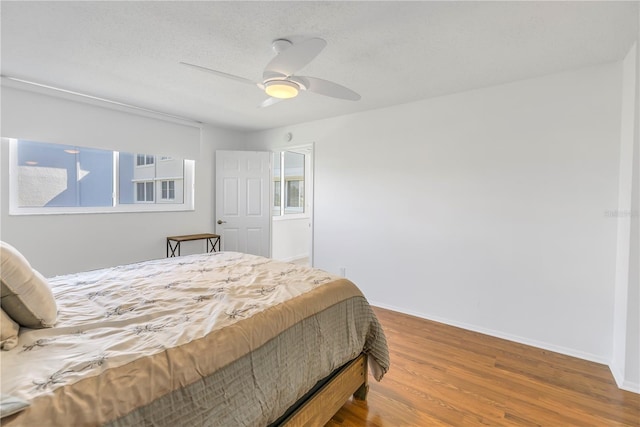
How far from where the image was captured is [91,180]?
342cm

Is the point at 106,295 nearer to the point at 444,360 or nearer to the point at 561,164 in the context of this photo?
the point at 444,360

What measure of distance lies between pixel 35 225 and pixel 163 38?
2379mm

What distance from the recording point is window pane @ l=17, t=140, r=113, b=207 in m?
2.95

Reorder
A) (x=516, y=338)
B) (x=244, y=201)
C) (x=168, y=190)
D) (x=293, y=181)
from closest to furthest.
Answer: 1. (x=516, y=338)
2. (x=168, y=190)
3. (x=244, y=201)
4. (x=293, y=181)

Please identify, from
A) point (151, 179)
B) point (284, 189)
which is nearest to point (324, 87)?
point (151, 179)

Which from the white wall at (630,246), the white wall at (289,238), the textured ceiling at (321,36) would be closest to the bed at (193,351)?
the textured ceiling at (321,36)

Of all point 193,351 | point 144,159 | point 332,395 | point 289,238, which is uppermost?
point 144,159

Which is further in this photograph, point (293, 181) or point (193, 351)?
point (293, 181)

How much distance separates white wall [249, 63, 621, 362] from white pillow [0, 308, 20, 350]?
3.12 meters

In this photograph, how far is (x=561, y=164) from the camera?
→ 2.52m

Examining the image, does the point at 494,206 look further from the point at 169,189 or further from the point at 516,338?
the point at 169,189

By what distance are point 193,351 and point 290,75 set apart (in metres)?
1.59

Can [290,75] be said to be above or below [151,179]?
above

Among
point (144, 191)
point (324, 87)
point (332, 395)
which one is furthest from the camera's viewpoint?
point (144, 191)
